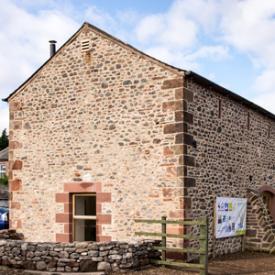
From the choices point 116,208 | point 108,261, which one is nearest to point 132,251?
point 108,261

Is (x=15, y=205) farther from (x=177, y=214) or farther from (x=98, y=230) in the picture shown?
(x=177, y=214)

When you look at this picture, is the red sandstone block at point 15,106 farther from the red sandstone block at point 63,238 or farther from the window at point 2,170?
the window at point 2,170

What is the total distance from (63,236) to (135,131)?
3708mm

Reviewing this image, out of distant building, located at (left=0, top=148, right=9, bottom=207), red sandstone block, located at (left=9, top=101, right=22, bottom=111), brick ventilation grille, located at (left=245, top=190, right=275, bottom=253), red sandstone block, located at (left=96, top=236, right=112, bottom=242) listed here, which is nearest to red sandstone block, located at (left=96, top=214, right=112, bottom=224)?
red sandstone block, located at (left=96, top=236, right=112, bottom=242)

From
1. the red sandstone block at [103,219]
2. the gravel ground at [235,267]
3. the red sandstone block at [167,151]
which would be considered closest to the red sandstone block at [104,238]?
the red sandstone block at [103,219]

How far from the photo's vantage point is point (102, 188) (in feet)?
44.7

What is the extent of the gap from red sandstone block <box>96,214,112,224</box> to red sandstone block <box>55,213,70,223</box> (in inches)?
38.6

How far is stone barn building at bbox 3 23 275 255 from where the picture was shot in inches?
505

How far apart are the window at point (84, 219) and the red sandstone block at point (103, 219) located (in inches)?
23.2

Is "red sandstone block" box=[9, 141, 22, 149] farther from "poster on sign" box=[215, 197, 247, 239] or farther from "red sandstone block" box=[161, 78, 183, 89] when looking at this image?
"poster on sign" box=[215, 197, 247, 239]

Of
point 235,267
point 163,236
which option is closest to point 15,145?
point 163,236

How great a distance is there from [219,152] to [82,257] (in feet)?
17.3

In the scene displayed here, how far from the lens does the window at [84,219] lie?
46.5 ft

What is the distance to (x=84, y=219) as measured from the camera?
1417 centimetres
